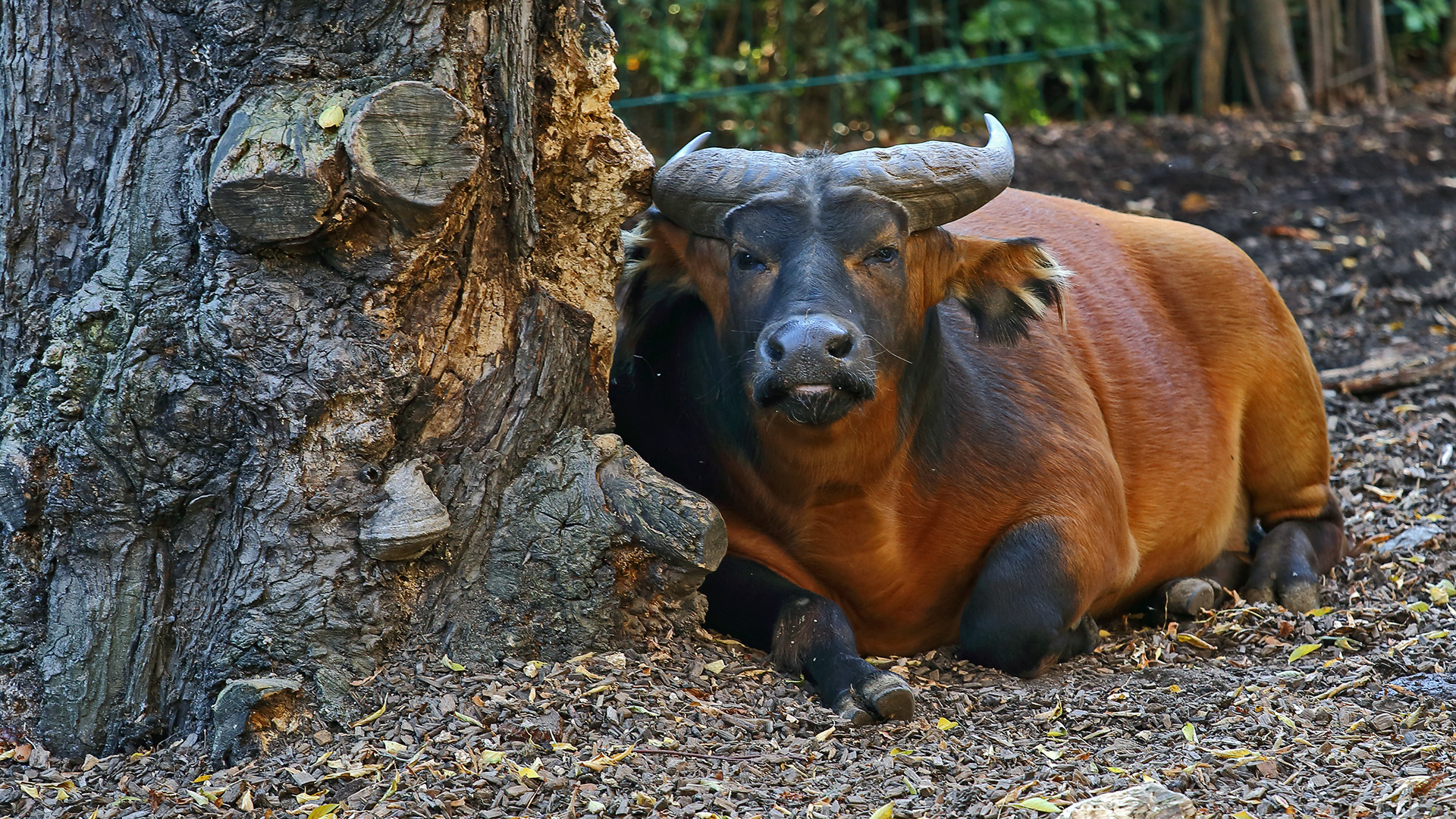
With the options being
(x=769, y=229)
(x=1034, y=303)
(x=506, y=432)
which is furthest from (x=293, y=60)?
(x=1034, y=303)

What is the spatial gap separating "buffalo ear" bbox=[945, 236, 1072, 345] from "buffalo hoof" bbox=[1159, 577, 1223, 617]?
1.06 m

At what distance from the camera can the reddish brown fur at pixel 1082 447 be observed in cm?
409

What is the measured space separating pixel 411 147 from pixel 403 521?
0.86 m

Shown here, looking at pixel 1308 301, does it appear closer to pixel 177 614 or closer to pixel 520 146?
pixel 520 146

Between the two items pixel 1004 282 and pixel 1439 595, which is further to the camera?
pixel 1439 595

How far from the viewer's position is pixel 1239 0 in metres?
10.8

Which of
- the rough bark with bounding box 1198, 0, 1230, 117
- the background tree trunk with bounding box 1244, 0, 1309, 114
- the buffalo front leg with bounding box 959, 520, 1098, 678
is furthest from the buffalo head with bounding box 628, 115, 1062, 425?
the rough bark with bounding box 1198, 0, 1230, 117

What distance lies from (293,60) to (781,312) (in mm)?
1320

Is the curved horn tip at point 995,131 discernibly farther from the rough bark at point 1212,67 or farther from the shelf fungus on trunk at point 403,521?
the rough bark at point 1212,67

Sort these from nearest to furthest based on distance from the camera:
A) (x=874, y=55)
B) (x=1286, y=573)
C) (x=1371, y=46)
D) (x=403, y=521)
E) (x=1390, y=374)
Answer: (x=403, y=521) < (x=1286, y=573) < (x=1390, y=374) < (x=874, y=55) < (x=1371, y=46)

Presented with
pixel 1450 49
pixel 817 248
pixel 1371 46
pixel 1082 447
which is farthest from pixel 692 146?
pixel 1450 49

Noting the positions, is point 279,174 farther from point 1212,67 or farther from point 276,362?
point 1212,67

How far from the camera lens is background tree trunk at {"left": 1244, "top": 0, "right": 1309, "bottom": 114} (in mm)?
10586

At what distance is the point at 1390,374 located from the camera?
6363 millimetres
